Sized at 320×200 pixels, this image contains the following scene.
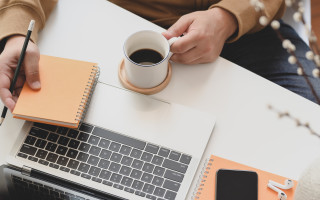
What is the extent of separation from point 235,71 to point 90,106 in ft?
1.16

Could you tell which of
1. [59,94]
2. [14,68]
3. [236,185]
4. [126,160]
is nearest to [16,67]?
[14,68]

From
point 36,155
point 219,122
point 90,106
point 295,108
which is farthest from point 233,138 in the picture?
point 36,155

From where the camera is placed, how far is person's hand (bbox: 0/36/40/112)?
0.82 m

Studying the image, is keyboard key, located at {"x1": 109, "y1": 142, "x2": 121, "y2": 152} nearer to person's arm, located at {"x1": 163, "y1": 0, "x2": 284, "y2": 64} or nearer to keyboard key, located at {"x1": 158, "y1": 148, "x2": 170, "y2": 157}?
keyboard key, located at {"x1": 158, "y1": 148, "x2": 170, "y2": 157}

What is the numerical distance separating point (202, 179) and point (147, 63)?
29 centimetres

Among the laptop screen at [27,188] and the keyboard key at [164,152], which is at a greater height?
the keyboard key at [164,152]

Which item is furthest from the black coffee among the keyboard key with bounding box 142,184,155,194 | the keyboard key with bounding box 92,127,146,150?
the keyboard key with bounding box 142,184,155,194

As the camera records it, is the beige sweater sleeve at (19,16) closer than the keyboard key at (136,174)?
No

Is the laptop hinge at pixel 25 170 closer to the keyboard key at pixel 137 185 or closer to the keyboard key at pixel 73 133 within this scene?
the keyboard key at pixel 73 133

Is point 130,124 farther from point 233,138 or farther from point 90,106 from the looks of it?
point 233,138

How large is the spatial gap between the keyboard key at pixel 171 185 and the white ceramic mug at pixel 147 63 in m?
0.22

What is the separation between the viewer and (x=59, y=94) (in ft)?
2.71

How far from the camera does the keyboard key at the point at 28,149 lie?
0.81 metres

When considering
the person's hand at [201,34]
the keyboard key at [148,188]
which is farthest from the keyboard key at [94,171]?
the person's hand at [201,34]
